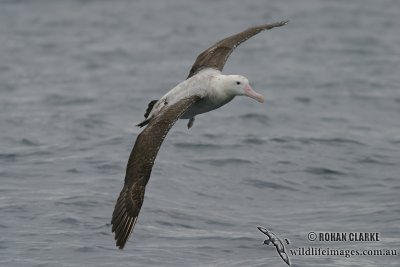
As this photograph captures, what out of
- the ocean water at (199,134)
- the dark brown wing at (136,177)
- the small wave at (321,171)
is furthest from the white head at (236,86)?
the small wave at (321,171)

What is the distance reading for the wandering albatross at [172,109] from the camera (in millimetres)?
11531

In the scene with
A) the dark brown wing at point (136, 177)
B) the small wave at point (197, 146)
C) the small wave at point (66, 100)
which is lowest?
the small wave at point (66, 100)

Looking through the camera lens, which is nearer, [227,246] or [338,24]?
[227,246]

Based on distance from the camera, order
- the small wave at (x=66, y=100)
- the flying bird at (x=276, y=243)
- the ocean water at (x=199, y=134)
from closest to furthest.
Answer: the flying bird at (x=276, y=243) → the ocean water at (x=199, y=134) → the small wave at (x=66, y=100)

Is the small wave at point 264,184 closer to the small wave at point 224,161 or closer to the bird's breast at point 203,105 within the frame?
the small wave at point 224,161

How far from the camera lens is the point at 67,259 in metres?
12.5

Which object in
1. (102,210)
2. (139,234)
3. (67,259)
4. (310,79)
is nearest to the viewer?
(67,259)

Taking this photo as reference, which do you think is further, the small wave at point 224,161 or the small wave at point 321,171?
the small wave at point 224,161

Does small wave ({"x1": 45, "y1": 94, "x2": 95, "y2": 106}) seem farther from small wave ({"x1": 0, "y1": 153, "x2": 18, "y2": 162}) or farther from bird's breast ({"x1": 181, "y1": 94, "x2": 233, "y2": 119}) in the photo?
bird's breast ({"x1": 181, "y1": 94, "x2": 233, "y2": 119})

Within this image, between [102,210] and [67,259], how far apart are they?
1.96 m

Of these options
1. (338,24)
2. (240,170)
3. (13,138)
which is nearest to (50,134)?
(13,138)

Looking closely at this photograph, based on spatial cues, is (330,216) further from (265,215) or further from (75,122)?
(75,122)

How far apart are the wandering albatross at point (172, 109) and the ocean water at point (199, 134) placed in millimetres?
1057

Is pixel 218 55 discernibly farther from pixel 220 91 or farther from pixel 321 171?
pixel 321 171
